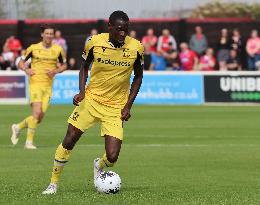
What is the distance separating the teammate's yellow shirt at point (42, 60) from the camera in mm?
19906

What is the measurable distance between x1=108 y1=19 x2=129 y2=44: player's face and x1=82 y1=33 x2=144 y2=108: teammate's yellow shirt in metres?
0.18

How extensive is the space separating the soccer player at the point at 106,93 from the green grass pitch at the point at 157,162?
1.80ft

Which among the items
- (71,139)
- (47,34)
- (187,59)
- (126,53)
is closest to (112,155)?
(71,139)

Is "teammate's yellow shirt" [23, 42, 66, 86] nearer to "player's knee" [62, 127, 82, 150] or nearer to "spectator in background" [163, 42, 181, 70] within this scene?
"player's knee" [62, 127, 82, 150]

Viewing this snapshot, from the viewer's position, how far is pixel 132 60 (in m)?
12.4

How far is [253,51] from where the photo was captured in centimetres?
3531

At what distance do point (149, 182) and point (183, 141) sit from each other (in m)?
7.40

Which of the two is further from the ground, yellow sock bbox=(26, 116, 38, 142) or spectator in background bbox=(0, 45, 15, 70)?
yellow sock bbox=(26, 116, 38, 142)

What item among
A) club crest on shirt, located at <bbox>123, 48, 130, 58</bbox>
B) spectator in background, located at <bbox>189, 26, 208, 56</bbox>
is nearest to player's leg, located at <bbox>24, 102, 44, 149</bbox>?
club crest on shirt, located at <bbox>123, 48, 130, 58</bbox>

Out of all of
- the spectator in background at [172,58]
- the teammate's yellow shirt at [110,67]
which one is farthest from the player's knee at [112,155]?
the spectator in background at [172,58]

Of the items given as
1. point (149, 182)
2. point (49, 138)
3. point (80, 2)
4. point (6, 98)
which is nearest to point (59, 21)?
point (80, 2)

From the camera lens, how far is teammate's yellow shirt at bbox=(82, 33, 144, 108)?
40.5 feet

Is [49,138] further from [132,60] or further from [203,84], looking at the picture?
[203,84]

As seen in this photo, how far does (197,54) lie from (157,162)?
65.7 ft
